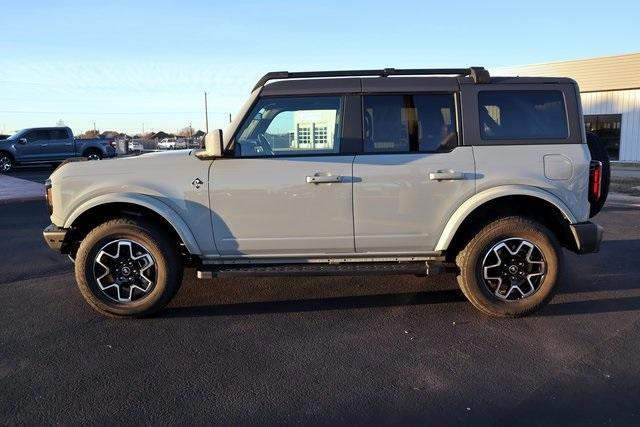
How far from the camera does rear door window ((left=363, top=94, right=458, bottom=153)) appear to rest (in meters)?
4.43

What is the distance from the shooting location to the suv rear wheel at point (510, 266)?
4.35 metres

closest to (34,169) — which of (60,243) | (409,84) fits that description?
(60,243)

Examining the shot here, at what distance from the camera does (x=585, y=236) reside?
436 centimetres

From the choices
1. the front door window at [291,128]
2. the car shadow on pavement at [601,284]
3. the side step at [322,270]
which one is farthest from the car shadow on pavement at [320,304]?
the front door window at [291,128]

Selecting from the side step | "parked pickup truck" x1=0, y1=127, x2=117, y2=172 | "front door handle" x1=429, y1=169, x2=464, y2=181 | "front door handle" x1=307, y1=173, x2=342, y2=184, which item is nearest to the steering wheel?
"front door handle" x1=307, y1=173, x2=342, y2=184

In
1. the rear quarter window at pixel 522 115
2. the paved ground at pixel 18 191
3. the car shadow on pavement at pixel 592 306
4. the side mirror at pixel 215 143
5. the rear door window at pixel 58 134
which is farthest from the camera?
the rear door window at pixel 58 134

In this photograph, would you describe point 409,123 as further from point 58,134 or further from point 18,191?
point 58,134

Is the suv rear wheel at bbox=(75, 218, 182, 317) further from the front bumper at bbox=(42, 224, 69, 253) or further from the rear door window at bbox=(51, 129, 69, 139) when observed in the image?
the rear door window at bbox=(51, 129, 69, 139)

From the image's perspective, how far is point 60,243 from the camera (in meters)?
4.41

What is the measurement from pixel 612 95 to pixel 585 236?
22.9 metres

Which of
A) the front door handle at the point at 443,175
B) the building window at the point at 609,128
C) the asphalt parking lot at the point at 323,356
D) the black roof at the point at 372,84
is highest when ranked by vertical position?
the building window at the point at 609,128

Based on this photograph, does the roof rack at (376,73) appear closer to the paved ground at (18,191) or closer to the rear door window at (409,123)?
the rear door window at (409,123)

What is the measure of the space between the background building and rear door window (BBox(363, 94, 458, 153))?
2220 centimetres

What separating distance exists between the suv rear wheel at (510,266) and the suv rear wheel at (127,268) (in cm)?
255
